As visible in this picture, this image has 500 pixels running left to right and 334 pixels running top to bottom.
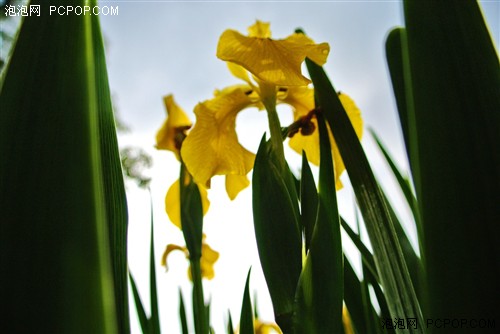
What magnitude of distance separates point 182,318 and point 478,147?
2.03ft

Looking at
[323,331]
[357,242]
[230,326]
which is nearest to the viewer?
[323,331]

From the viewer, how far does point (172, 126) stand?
2.36 ft

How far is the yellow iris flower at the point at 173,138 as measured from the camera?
697 mm

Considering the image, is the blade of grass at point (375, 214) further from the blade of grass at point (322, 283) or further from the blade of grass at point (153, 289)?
the blade of grass at point (153, 289)

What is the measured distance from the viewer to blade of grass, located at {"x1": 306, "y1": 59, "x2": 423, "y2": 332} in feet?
1.13

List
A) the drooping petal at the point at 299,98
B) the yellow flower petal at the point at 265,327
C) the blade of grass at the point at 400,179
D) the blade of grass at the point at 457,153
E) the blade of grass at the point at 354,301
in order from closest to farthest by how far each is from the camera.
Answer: the blade of grass at the point at 457,153, the blade of grass at the point at 354,301, the blade of grass at the point at 400,179, the drooping petal at the point at 299,98, the yellow flower petal at the point at 265,327

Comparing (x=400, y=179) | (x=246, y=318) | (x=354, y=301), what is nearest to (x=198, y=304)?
(x=246, y=318)

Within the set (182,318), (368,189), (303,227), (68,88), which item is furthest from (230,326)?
(68,88)

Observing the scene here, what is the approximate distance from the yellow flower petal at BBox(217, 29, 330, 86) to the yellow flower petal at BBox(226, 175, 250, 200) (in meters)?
0.23

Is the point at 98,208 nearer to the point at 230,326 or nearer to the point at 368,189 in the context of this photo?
the point at 368,189

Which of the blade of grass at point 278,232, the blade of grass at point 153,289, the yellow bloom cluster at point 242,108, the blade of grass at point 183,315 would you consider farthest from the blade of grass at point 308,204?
the blade of grass at point 183,315

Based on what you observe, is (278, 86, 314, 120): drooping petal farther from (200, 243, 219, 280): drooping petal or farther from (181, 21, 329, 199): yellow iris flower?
(200, 243, 219, 280): drooping petal

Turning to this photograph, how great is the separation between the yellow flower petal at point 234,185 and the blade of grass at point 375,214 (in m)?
0.29

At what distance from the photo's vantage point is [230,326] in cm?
66
